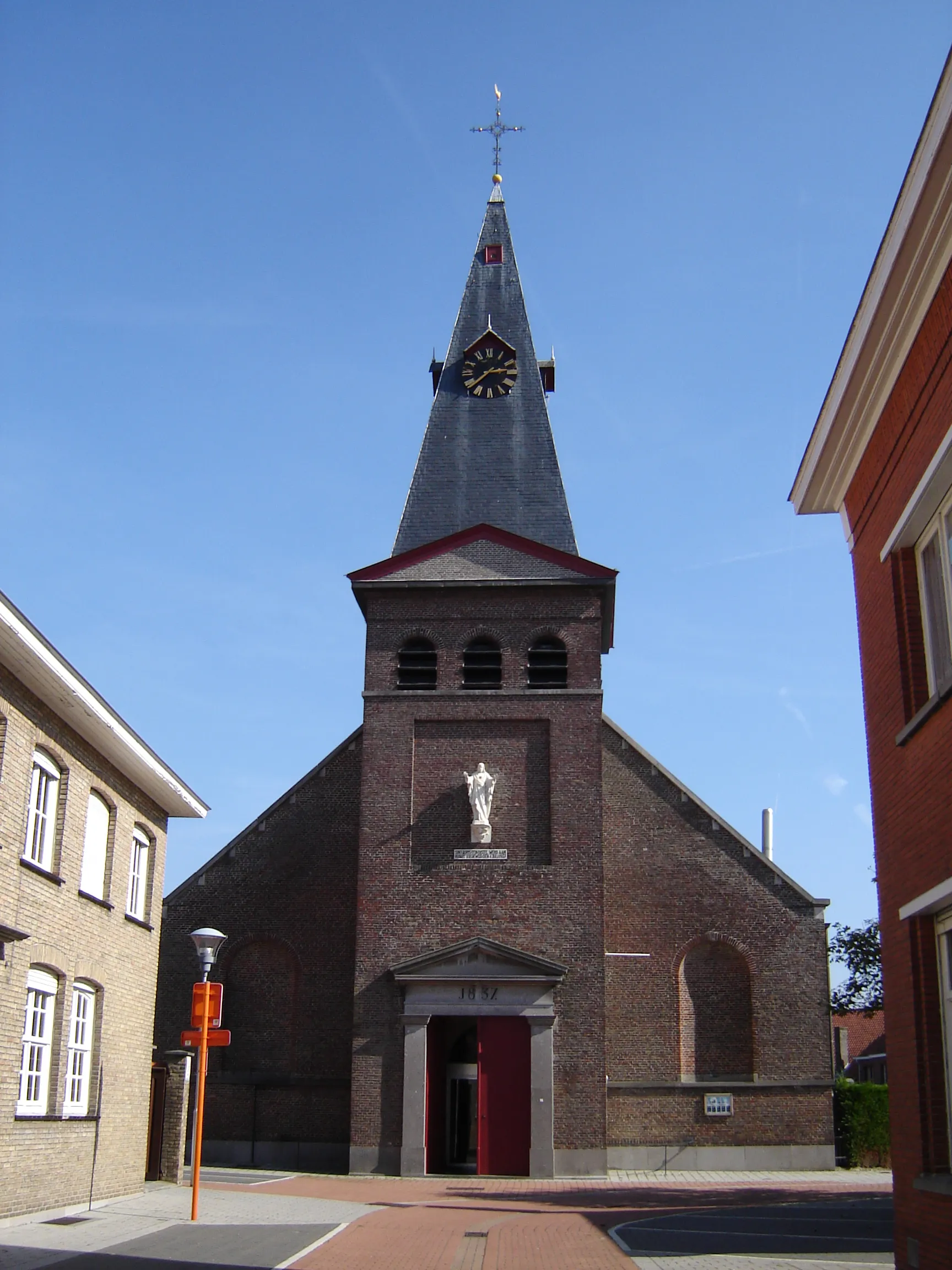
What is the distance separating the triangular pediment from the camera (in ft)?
81.5

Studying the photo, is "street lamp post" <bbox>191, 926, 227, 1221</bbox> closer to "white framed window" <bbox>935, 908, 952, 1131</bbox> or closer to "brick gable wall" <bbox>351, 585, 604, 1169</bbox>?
"brick gable wall" <bbox>351, 585, 604, 1169</bbox>

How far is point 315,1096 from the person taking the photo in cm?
2655

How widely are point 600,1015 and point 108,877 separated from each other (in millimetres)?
11028

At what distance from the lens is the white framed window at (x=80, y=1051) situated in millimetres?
15969

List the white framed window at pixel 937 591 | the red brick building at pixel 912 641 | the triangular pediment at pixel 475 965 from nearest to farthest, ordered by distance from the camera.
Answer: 1. the red brick building at pixel 912 641
2. the white framed window at pixel 937 591
3. the triangular pediment at pixel 475 965

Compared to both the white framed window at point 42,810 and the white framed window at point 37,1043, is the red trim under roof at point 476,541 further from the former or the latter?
the white framed window at point 37,1043

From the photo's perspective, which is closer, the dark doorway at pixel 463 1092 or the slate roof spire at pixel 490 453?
the dark doorway at pixel 463 1092

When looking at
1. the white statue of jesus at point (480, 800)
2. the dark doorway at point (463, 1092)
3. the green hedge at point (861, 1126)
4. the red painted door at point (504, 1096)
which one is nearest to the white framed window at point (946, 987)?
the red painted door at point (504, 1096)

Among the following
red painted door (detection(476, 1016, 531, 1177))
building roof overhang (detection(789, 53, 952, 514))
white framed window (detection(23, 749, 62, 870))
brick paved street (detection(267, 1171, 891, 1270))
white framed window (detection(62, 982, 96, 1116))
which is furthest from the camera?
red painted door (detection(476, 1016, 531, 1177))

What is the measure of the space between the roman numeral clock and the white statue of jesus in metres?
9.83

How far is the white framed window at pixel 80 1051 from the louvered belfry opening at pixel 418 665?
1157 cm

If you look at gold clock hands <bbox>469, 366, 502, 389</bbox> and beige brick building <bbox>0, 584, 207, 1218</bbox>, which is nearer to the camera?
beige brick building <bbox>0, 584, 207, 1218</bbox>

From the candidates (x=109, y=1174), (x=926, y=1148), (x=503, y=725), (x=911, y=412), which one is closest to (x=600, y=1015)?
(x=503, y=725)

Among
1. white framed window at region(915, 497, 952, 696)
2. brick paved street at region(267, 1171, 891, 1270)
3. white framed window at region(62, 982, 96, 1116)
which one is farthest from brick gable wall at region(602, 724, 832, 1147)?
white framed window at region(915, 497, 952, 696)
